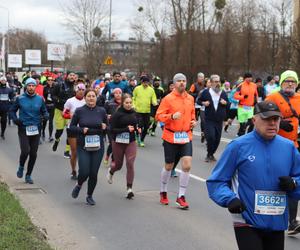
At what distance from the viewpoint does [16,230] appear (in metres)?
5.92

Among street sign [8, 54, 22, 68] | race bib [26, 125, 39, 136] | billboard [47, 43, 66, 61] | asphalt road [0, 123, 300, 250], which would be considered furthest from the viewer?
street sign [8, 54, 22, 68]

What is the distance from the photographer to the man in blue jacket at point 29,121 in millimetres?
9477

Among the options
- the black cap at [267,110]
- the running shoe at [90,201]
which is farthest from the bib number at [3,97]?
the black cap at [267,110]

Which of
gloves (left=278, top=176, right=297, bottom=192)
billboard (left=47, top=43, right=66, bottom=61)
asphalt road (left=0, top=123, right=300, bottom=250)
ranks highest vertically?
billboard (left=47, top=43, right=66, bottom=61)

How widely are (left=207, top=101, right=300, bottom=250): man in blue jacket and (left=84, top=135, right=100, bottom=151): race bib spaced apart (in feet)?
13.7

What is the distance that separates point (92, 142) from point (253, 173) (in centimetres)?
437

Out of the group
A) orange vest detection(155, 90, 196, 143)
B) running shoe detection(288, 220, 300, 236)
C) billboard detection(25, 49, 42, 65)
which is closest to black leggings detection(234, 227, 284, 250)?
running shoe detection(288, 220, 300, 236)

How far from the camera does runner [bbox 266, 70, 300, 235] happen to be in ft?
21.1

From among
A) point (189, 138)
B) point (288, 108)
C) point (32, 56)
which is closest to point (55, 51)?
point (32, 56)

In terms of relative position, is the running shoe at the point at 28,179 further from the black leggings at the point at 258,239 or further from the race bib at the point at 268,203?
the race bib at the point at 268,203

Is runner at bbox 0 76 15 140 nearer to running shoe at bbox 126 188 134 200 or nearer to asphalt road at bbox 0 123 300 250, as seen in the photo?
asphalt road at bbox 0 123 300 250

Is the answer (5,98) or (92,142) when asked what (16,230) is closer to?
(92,142)

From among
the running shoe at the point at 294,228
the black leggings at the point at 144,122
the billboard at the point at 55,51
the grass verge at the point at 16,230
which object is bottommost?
the running shoe at the point at 294,228

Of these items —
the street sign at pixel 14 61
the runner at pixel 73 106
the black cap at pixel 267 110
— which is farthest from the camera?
the street sign at pixel 14 61
